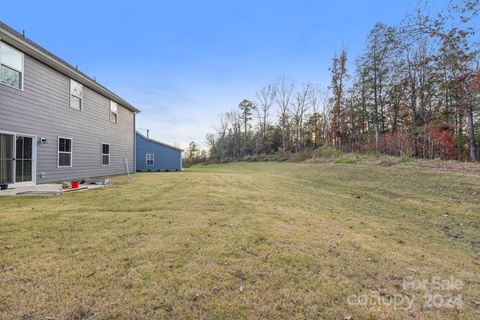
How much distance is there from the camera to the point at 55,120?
9.55 meters

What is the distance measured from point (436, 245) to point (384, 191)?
561 cm

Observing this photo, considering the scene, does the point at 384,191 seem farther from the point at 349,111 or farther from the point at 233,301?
the point at 349,111

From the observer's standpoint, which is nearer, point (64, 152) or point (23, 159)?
point (23, 159)

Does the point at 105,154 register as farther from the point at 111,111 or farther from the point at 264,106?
the point at 264,106

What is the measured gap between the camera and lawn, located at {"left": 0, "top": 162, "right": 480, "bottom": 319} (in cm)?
213

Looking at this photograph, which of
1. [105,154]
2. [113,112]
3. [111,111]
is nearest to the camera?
[105,154]

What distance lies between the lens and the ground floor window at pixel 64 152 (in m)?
9.88

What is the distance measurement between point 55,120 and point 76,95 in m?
1.87

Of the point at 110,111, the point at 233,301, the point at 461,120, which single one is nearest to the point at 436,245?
the point at 233,301

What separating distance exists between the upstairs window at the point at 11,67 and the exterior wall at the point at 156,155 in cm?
1494

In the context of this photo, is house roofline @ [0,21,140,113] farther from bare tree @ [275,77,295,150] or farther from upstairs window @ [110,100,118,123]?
bare tree @ [275,77,295,150]

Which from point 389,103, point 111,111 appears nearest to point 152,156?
point 111,111

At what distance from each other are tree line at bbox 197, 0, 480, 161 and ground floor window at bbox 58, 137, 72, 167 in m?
11.6

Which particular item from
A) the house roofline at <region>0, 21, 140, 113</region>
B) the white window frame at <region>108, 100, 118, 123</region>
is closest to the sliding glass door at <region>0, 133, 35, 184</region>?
the house roofline at <region>0, 21, 140, 113</region>
